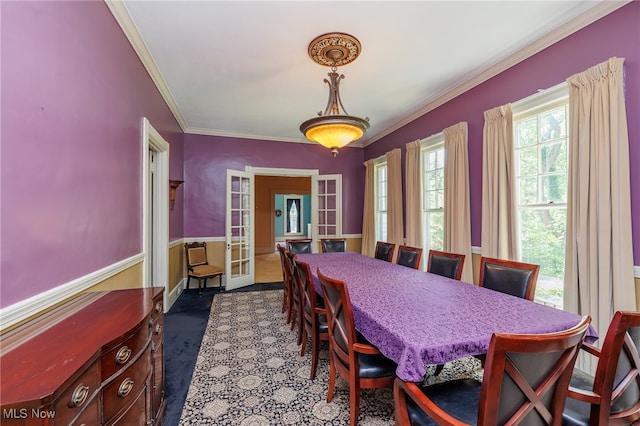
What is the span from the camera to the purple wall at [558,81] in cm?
199

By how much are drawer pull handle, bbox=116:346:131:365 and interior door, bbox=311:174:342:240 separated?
16.1ft

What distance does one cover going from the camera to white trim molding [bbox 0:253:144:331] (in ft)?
3.68

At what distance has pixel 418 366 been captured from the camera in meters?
1.18

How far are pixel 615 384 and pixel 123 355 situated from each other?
2.05 meters

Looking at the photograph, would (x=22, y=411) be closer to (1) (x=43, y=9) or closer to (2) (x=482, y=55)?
(1) (x=43, y=9)

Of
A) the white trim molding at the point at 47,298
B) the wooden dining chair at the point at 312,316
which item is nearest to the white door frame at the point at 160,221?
the white trim molding at the point at 47,298

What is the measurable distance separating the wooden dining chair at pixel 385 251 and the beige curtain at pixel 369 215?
5.93 feet

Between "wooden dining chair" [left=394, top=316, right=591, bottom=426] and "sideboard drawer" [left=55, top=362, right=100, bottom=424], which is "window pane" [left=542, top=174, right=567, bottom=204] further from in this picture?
"sideboard drawer" [left=55, top=362, right=100, bottom=424]

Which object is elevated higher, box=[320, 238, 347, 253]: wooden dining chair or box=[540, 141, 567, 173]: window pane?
box=[540, 141, 567, 173]: window pane

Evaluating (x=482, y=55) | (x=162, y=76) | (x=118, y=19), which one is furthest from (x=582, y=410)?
(x=162, y=76)

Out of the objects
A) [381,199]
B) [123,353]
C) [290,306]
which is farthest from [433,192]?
[123,353]

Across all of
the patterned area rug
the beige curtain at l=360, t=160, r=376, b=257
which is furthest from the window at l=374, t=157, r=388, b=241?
the patterned area rug

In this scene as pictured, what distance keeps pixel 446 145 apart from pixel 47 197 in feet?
12.6

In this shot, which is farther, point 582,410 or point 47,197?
point 47,197
